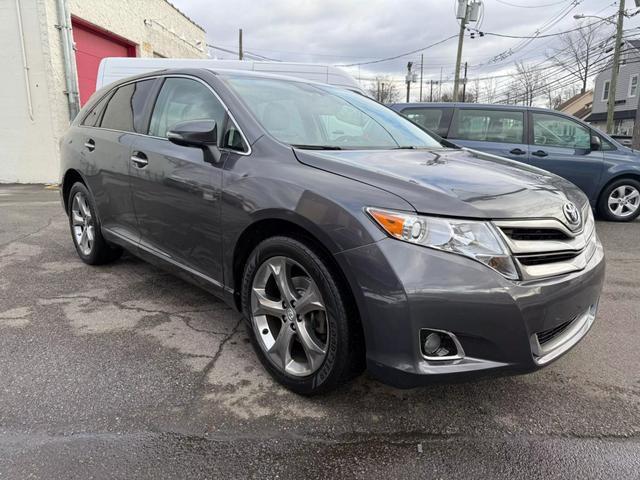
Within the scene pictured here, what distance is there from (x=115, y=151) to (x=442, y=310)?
115 inches

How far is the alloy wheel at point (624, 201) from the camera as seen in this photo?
7617 millimetres

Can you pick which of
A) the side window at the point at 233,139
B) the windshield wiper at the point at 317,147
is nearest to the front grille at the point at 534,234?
the windshield wiper at the point at 317,147

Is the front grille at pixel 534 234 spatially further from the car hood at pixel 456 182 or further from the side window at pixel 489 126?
the side window at pixel 489 126

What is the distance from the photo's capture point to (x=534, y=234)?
6.98ft

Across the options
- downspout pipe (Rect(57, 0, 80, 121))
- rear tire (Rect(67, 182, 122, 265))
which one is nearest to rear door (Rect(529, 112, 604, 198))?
rear tire (Rect(67, 182, 122, 265))

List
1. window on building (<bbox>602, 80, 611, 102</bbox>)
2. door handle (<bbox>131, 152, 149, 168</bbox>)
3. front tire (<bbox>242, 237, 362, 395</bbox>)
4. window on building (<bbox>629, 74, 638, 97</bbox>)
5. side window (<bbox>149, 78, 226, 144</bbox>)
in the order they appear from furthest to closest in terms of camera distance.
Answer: window on building (<bbox>602, 80, 611, 102</bbox>), window on building (<bbox>629, 74, 638, 97</bbox>), door handle (<bbox>131, 152, 149, 168</bbox>), side window (<bbox>149, 78, 226, 144</bbox>), front tire (<bbox>242, 237, 362, 395</bbox>)

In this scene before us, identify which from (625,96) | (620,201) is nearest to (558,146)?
(620,201)

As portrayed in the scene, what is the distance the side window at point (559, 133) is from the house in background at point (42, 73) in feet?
32.1

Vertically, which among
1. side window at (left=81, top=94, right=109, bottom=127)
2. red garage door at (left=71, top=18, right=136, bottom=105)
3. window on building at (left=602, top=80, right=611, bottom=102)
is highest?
window on building at (left=602, top=80, right=611, bottom=102)

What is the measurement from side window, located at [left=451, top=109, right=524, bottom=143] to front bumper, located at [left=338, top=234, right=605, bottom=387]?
6.10 meters

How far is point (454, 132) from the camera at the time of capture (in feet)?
25.5

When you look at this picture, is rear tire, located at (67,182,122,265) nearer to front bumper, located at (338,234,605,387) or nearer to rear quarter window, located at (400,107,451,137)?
front bumper, located at (338,234,605,387)

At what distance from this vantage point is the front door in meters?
2.84

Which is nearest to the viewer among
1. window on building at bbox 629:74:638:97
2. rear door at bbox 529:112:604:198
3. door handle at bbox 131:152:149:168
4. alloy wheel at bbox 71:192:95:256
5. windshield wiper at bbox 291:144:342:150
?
windshield wiper at bbox 291:144:342:150
